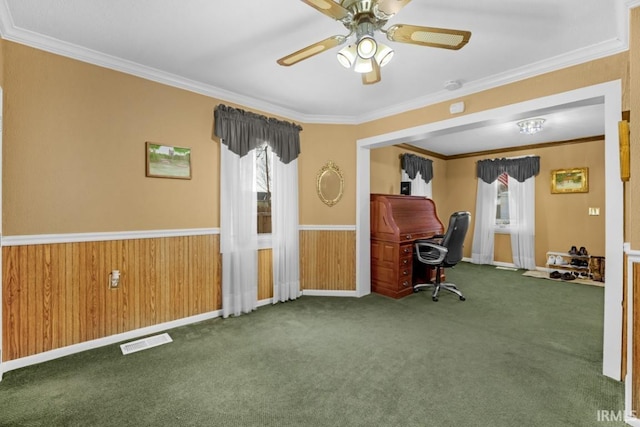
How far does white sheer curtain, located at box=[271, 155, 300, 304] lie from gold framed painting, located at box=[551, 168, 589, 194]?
199 inches

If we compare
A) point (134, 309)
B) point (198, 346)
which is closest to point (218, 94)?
point (134, 309)

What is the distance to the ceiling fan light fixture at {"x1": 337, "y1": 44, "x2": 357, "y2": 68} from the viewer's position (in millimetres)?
1762

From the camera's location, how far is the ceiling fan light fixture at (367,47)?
1.60 m

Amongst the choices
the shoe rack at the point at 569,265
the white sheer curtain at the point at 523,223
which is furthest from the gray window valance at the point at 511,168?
the shoe rack at the point at 569,265

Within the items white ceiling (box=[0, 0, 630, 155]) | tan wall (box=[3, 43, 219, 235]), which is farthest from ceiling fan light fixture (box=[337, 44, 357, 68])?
tan wall (box=[3, 43, 219, 235])

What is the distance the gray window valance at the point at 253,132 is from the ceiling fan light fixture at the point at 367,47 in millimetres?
2058

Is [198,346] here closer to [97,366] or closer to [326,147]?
[97,366]

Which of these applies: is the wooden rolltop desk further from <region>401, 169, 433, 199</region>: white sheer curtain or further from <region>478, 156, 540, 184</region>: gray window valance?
<region>478, 156, 540, 184</region>: gray window valance

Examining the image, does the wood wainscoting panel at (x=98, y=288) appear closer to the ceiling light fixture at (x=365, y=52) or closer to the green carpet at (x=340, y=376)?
the green carpet at (x=340, y=376)

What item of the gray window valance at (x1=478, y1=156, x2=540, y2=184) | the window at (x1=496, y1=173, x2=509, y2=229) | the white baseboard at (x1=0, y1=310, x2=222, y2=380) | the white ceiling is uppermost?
the white ceiling

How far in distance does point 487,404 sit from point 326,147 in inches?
130

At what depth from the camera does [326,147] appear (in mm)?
4172

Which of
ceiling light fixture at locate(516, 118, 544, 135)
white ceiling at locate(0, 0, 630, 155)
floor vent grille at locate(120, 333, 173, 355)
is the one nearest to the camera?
white ceiling at locate(0, 0, 630, 155)

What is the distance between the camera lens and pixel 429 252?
4.27 meters
